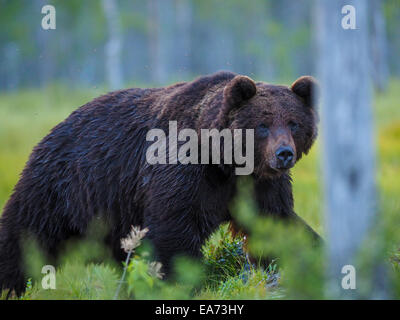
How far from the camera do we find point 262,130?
15.3 feet

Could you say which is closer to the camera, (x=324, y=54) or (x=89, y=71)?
(x=324, y=54)

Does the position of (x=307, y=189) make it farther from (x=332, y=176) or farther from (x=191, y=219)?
(x=332, y=176)

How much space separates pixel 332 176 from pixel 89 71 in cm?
5146

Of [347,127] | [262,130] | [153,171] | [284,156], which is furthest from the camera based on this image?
[153,171]

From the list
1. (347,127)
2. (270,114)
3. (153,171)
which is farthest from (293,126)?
(347,127)

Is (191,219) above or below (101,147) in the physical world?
below

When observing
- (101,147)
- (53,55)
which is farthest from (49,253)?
(53,55)

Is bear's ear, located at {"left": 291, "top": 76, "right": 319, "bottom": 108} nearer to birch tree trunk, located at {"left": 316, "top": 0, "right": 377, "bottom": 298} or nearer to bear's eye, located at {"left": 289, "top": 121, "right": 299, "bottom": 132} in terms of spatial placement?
bear's eye, located at {"left": 289, "top": 121, "right": 299, "bottom": 132}

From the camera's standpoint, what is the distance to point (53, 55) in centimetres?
3750

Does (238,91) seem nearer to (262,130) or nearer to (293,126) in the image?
(262,130)

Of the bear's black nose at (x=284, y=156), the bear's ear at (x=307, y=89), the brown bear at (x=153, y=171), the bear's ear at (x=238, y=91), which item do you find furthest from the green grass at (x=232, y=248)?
the bear's ear at (x=238, y=91)

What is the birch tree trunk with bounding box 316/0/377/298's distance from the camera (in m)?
2.86

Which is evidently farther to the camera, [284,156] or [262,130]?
[262,130]

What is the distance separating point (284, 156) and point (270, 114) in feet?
1.49
